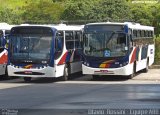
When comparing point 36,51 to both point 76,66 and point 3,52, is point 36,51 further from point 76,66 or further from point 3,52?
point 76,66

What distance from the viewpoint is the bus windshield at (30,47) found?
2553 centimetres

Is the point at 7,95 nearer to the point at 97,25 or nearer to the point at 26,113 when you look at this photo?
the point at 26,113

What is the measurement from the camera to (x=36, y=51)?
2559 cm

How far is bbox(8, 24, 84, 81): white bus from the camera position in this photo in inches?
1001

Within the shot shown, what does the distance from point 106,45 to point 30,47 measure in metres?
3.84

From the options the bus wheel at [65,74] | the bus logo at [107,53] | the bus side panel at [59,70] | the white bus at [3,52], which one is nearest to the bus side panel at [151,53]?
the bus logo at [107,53]

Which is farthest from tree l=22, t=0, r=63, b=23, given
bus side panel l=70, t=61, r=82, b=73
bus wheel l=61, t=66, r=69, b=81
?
bus wheel l=61, t=66, r=69, b=81

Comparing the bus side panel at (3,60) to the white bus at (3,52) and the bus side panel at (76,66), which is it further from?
the bus side panel at (76,66)

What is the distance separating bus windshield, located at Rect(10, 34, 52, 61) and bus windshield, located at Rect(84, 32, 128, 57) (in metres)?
2.34

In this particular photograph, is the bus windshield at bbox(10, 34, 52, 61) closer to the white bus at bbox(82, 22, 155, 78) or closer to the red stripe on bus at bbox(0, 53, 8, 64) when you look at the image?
the red stripe on bus at bbox(0, 53, 8, 64)

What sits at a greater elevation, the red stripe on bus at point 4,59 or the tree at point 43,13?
the red stripe on bus at point 4,59

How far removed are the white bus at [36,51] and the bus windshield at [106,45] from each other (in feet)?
4.37

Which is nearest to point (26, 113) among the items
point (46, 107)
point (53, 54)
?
point (46, 107)

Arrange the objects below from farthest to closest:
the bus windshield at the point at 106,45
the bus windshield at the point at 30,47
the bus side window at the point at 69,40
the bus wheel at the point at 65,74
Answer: the bus side window at the point at 69,40
the bus wheel at the point at 65,74
the bus windshield at the point at 106,45
the bus windshield at the point at 30,47
